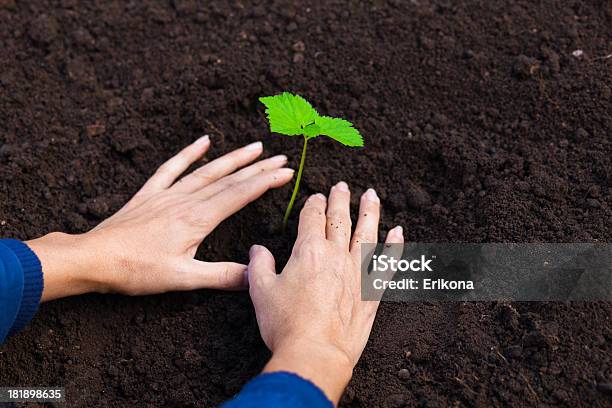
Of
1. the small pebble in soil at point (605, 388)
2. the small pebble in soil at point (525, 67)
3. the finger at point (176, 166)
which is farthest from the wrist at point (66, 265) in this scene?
the small pebble in soil at point (525, 67)

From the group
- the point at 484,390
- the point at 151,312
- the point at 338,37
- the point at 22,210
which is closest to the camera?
the point at 484,390

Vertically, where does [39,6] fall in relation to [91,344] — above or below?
above

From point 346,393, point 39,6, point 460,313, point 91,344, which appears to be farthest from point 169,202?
point 39,6

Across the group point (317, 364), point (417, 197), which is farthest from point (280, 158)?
point (317, 364)

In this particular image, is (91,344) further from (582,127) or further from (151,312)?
(582,127)

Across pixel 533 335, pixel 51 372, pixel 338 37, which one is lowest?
pixel 51 372
